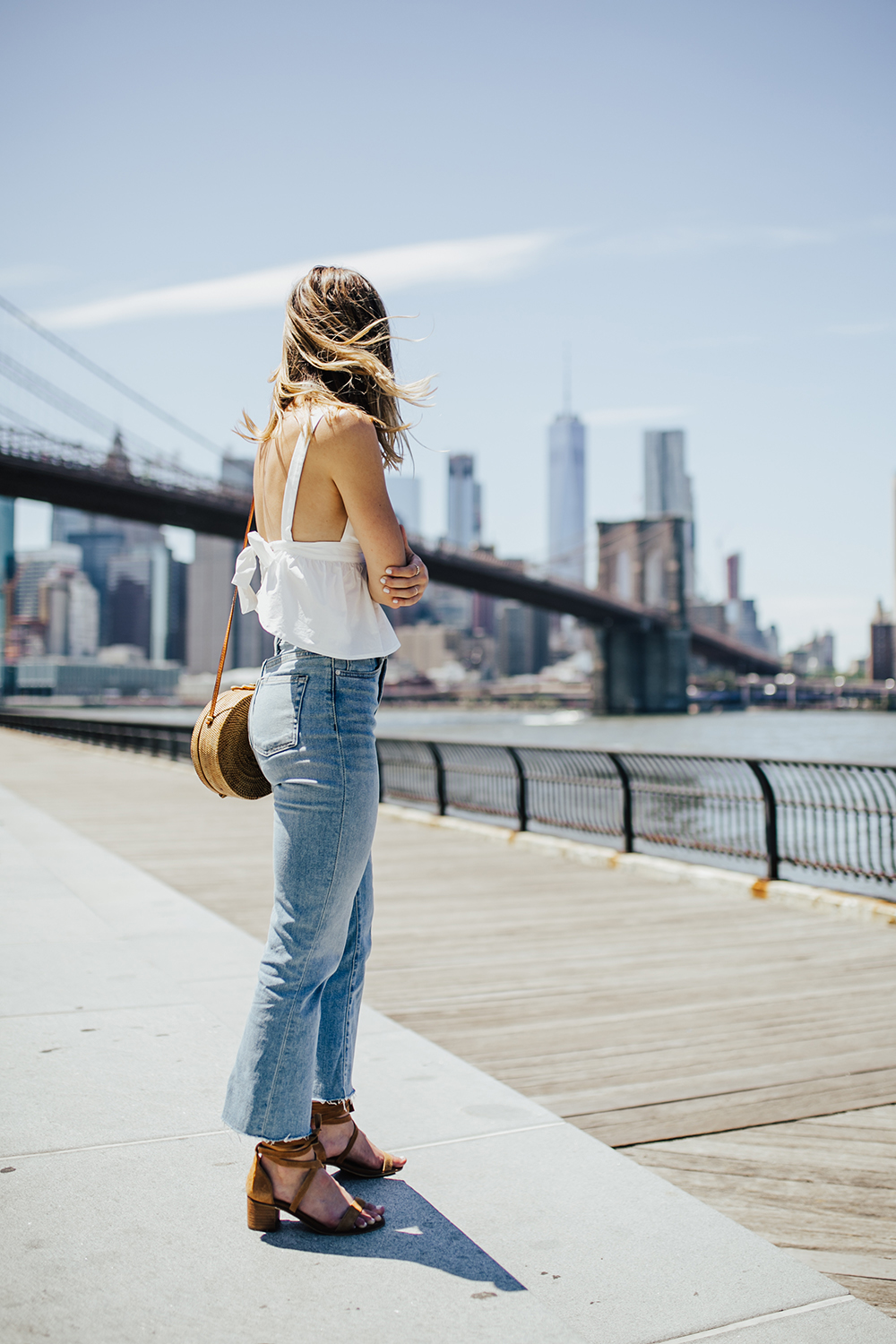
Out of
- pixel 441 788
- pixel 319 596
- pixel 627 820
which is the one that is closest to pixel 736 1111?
pixel 319 596

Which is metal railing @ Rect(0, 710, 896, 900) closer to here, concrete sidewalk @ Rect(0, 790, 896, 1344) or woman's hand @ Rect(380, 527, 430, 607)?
concrete sidewalk @ Rect(0, 790, 896, 1344)

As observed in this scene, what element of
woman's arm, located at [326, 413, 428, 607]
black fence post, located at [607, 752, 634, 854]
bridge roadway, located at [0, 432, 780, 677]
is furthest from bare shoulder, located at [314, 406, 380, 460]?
bridge roadway, located at [0, 432, 780, 677]

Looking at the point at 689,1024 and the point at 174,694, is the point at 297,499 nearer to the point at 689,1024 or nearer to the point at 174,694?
the point at 689,1024

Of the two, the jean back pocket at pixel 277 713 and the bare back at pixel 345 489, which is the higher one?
the bare back at pixel 345 489

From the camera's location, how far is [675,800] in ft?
28.0

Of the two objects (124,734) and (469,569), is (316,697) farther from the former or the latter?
(469,569)

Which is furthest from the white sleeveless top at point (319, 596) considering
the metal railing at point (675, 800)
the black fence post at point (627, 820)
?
the black fence post at point (627, 820)

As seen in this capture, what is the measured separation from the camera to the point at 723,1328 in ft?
5.31

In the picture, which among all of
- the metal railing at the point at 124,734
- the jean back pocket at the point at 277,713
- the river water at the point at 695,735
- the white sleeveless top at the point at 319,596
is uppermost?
the white sleeveless top at the point at 319,596

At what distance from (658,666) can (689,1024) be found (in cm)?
6692

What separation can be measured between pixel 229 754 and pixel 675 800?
693 cm

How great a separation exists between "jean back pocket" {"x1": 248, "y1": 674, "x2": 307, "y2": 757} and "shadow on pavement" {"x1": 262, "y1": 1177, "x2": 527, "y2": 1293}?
0.81 metres

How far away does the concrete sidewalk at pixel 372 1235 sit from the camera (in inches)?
63.2

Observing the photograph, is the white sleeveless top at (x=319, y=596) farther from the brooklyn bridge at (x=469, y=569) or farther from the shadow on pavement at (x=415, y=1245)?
the brooklyn bridge at (x=469, y=569)
